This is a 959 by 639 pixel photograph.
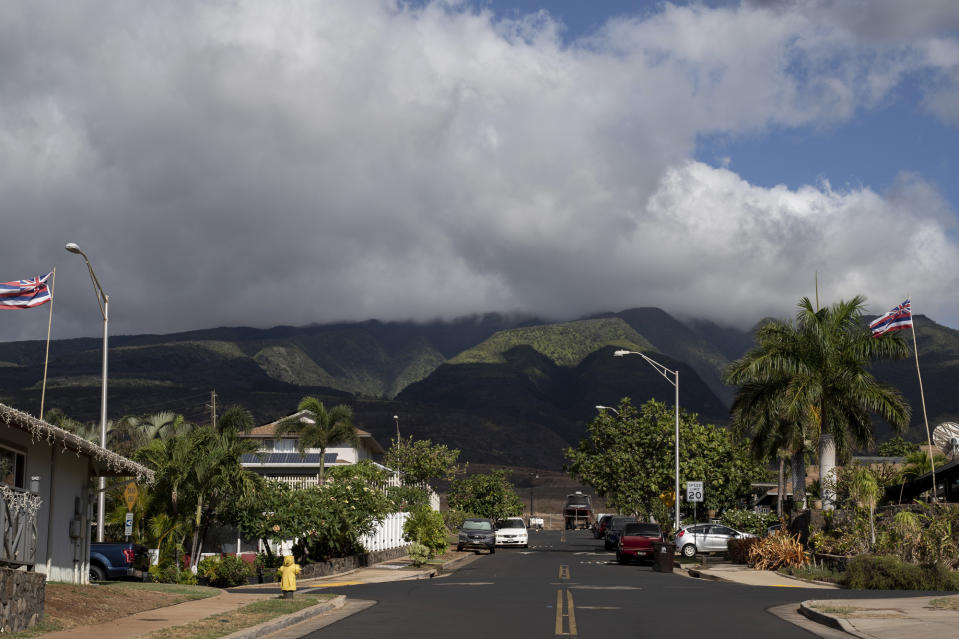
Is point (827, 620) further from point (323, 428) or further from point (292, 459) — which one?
point (292, 459)

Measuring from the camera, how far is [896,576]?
2750 centimetres

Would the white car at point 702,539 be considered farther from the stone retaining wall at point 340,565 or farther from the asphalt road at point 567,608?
the stone retaining wall at point 340,565

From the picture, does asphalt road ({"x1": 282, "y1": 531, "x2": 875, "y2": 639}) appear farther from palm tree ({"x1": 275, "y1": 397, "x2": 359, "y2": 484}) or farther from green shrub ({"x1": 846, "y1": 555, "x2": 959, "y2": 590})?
palm tree ({"x1": 275, "y1": 397, "x2": 359, "y2": 484})

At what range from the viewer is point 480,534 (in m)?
56.4

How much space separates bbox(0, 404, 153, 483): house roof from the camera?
17567 millimetres

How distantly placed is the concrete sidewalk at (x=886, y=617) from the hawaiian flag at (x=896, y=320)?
16061mm

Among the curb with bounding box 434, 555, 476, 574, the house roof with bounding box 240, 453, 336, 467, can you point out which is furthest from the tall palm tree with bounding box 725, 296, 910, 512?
the house roof with bounding box 240, 453, 336, 467

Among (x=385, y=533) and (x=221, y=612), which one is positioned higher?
(x=221, y=612)

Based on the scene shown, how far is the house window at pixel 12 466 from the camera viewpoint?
62.5 feet

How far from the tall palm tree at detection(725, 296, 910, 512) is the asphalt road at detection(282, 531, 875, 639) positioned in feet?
28.5

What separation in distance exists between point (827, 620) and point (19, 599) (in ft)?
45.0

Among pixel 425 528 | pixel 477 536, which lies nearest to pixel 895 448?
pixel 477 536

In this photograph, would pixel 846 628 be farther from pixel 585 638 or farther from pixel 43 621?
pixel 43 621

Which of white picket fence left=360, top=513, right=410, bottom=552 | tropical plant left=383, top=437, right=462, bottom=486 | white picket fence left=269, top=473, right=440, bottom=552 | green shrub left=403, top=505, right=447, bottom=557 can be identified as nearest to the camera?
white picket fence left=269, top=473, right=440, bottom=552
